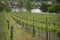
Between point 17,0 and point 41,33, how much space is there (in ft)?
359

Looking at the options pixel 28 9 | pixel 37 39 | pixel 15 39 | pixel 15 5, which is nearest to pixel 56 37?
pixel 37 39

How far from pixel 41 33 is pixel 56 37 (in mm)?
1771

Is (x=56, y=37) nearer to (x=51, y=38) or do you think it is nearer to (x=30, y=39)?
(x=51, y=38)

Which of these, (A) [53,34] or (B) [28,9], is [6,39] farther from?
(B) [28,9]

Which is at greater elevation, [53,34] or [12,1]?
[53,34]

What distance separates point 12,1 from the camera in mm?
123250

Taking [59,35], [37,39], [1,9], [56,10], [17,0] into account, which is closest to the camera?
[59,35]

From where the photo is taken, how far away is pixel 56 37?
12.4 m

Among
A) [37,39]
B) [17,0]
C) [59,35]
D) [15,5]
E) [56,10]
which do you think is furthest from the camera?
[17,0]

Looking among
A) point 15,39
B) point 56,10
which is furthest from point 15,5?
point 15,39

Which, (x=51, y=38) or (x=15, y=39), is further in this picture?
(x=15, y=39)

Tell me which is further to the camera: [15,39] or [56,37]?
[15,39]

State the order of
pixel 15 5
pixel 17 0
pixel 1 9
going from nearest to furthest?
1. pixel 1 9
2. pixel 15 5
3. pixel 17 0

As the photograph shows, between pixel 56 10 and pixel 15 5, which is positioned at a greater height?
pixel 56 10
